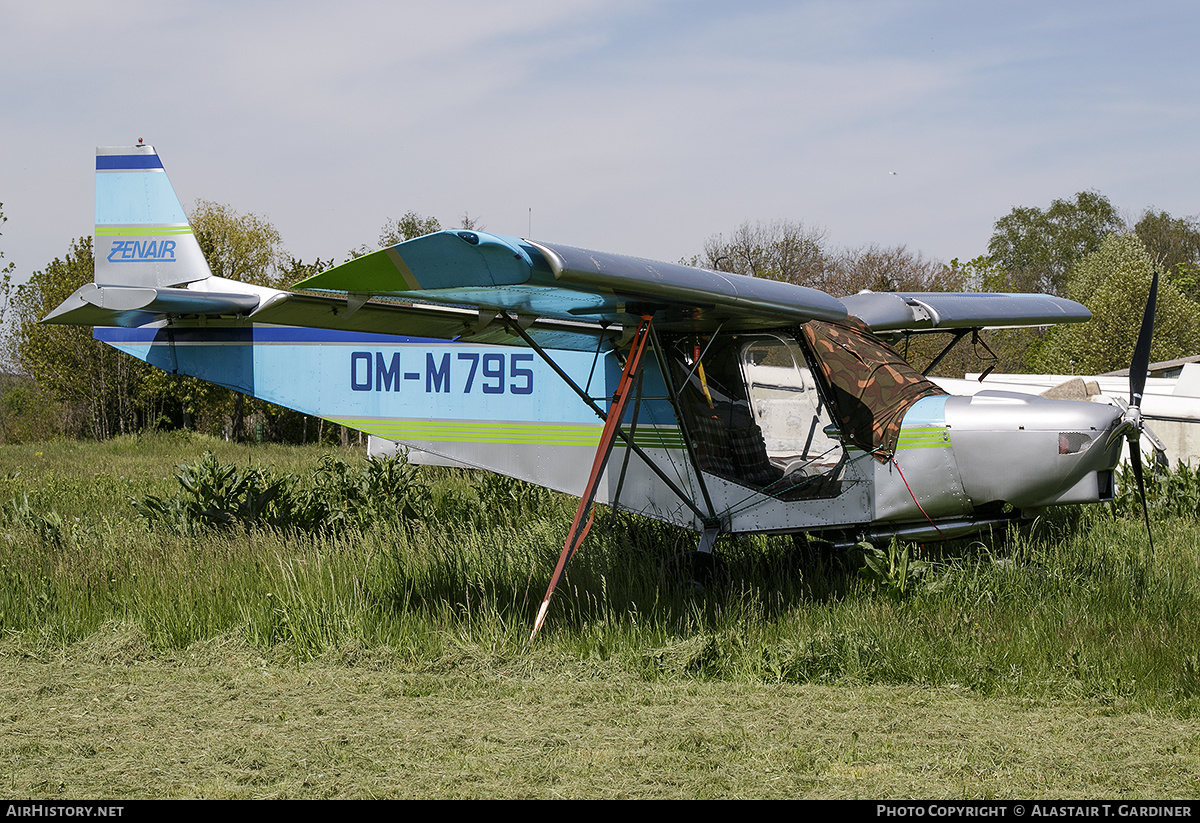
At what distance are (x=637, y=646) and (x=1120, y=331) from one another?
1059 inches

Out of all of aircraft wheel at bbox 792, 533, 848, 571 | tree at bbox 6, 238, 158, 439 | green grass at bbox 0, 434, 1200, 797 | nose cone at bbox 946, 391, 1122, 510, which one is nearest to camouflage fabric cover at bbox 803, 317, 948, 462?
nose cone at bbox 946, 391, 1122, 510

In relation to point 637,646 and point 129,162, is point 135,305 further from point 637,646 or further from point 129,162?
point 129,162

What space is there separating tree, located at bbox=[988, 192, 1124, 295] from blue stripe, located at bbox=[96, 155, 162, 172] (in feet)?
180

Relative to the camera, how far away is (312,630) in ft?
19.2

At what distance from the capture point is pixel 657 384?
7.14 m

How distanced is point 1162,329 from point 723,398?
91.7ft

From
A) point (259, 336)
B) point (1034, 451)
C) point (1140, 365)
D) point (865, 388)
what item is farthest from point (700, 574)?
point (259, 336)

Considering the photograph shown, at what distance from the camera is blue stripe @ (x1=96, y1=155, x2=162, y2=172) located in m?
10.1

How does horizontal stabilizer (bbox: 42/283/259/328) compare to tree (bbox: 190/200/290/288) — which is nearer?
horizontal stabilizer (bbox: 42/283/259/328)

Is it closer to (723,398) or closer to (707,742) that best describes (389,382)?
(723,398)

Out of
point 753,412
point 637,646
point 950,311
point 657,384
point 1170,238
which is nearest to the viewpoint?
point 637,646

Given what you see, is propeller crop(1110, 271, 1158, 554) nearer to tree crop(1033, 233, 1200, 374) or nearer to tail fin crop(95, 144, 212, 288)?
tail fin crop(95, 144, 212, 288)

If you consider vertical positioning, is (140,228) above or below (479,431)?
above

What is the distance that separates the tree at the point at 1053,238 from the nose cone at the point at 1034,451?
54.9m
